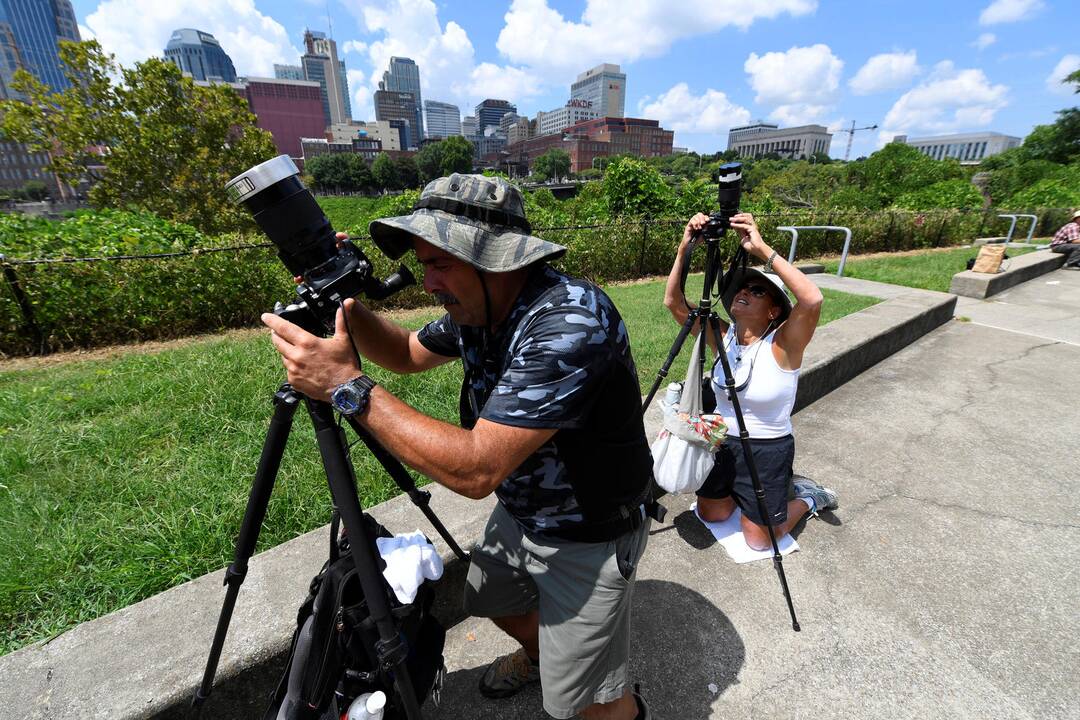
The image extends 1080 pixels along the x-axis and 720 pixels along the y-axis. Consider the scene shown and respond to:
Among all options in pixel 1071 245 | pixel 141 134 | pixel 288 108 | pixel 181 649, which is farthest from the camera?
pixel 288 108

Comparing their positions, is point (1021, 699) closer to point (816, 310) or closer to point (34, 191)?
point (816, 310)

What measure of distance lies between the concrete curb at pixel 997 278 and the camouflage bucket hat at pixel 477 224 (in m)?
9.97

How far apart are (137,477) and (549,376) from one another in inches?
102

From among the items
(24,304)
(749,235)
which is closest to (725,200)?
(749,235)

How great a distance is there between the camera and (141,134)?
12172 millimetres

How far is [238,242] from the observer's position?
682 centimetres

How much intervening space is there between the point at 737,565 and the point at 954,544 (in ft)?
4.03

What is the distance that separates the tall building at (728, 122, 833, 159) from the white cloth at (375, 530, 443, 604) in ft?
458

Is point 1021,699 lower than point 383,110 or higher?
lower

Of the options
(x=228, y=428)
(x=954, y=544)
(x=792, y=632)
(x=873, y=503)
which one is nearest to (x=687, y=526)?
(x=792, y=632)

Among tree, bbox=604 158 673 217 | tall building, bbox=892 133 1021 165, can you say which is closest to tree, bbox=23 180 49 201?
tree, bbox=604 158 673 217

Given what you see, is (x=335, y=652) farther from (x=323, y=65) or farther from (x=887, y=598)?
(x=323, y=65)

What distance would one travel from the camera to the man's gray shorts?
4.94ft

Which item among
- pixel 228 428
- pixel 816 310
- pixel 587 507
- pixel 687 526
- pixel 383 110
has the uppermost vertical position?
pixel 383 110
